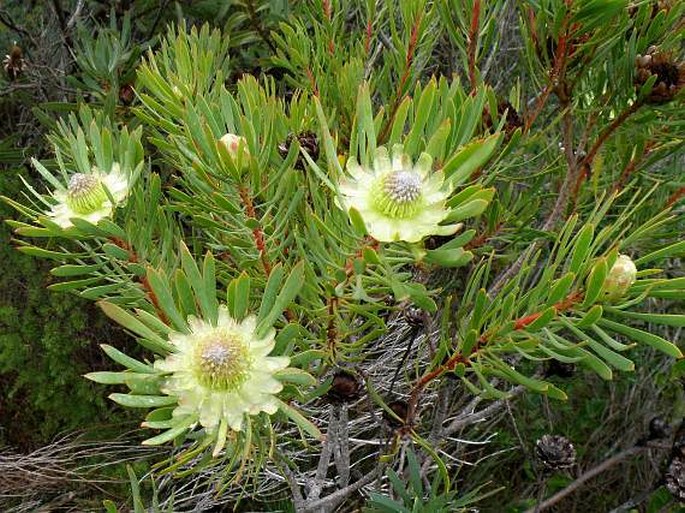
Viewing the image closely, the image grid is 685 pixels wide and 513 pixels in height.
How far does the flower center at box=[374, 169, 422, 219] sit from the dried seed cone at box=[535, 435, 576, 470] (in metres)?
0.61

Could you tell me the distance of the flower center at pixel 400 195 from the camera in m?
0.55

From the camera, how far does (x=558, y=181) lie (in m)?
0.98

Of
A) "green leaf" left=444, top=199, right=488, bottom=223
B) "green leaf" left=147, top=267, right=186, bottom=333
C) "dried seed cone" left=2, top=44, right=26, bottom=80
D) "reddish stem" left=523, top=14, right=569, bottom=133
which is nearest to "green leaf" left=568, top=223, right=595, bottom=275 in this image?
"green leaf" left=444, top=199, right=488, bottom=223

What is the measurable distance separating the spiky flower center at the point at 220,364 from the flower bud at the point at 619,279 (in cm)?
31

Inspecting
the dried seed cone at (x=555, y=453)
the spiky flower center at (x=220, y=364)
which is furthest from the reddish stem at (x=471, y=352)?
the dried seed cone at (x=555, y=453)

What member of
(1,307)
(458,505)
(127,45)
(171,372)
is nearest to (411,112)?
(171,372)

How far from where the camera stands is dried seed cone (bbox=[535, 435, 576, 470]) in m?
1.00

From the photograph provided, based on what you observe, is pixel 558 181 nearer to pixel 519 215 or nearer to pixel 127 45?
pixel 519 215

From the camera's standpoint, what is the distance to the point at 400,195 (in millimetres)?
553

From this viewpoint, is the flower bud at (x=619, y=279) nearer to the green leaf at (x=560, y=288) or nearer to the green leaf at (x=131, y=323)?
the green leaf at (x=560, y=288)

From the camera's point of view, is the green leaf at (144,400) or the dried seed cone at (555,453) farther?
the dried seed cone at (555,453)

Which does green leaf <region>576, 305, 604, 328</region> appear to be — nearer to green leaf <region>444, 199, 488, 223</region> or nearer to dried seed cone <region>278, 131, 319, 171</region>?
green leaf <region>444, 199, 488, 223</region>

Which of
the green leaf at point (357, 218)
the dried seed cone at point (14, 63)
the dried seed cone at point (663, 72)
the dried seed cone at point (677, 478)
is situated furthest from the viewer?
the dried seed cone at point (14, 63)

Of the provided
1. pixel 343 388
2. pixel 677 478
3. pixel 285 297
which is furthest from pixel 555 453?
pixel 285 297
